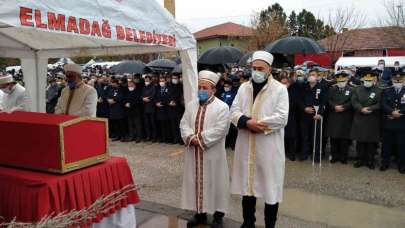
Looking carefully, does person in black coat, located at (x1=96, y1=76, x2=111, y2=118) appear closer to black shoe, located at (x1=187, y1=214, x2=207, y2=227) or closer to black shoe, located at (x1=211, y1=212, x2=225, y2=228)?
black shoe, located at (x1=187, y1=214, x2=207, y2=227)

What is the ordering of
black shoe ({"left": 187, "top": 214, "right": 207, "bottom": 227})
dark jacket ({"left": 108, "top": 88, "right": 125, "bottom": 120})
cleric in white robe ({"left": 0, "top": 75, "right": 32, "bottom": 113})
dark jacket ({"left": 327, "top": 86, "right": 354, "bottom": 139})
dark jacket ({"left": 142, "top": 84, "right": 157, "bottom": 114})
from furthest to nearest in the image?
dark jacket ({"left": 108, "top": 88, "right": 125, "bottom": 120}), dark jacket ({"left": 142, "top": 84, "right": 157, "bottom": 114}), dark jacket ({"left": 327, "top": 86, "right": 354, "bottom": 139}), cleric in white robe ({"left": 0, "top": 75, "right": 32, "bottom": 113}), black shoe ({"left": 187, "top": 214, "right": 207, "bottom": 227})

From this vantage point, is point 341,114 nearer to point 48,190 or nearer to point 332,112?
point 332,112

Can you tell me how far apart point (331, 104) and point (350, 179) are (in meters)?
1.84

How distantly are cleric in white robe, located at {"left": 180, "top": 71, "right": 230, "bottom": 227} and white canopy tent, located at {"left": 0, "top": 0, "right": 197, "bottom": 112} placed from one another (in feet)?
2.18

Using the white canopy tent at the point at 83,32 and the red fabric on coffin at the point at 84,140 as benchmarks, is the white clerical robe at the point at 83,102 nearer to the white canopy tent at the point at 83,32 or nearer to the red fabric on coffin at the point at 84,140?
the white canopy tent at the point at 83,32

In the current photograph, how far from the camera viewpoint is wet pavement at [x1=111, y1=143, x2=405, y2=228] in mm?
5289

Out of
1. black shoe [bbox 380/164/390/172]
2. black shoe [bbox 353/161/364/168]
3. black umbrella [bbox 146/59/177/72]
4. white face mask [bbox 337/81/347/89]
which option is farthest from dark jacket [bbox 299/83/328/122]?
black umbrella [bbox 146/59/177/72]

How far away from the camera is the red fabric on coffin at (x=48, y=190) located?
11.0 ft

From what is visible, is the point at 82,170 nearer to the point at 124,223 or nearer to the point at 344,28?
the point at 124,223

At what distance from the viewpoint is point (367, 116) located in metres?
7.89

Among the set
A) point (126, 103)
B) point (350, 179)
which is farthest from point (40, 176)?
point (126, 103)

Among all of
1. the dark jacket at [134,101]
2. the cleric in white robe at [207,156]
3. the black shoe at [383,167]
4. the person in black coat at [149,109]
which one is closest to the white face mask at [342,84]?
the black shoe at [383,167]

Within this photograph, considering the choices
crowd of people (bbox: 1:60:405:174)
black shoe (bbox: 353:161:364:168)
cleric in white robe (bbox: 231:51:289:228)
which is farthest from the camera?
black shoe (bbox: 353:161:364:168)

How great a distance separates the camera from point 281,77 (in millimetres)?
9062
